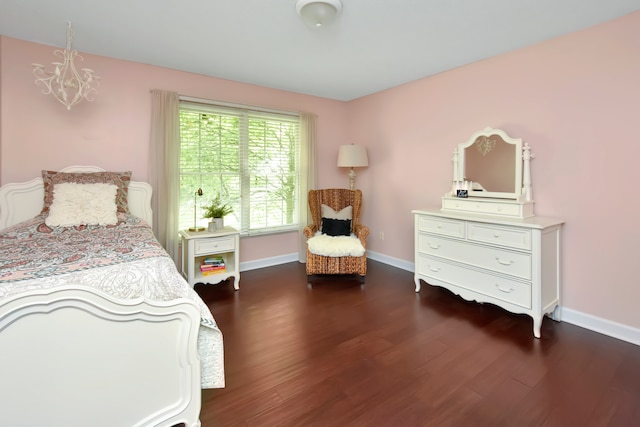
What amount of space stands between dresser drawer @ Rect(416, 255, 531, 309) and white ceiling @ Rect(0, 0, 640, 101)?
6.71 feet

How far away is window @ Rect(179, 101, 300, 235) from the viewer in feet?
12.1

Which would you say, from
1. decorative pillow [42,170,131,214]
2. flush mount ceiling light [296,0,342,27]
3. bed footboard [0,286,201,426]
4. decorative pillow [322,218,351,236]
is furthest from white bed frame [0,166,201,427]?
decorative pillow [322,218,351,236]

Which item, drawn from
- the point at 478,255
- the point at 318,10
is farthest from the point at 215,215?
the point at 478,255

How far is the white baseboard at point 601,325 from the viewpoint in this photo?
235 cm

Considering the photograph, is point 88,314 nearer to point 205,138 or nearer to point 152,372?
point 152,372

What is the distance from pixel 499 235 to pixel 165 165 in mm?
3386

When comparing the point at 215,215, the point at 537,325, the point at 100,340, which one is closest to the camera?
the point at 100,340

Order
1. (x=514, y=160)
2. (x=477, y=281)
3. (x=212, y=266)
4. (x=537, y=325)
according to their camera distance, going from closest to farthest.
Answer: (x=537, y=325)
(x=477, y=281)
(x=514, y=160)
(x=212, y=266)

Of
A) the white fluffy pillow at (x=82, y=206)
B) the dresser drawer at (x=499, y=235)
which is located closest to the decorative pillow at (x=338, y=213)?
the dresser drawer at (x=499, y=235)

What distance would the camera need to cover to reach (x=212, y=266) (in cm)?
347

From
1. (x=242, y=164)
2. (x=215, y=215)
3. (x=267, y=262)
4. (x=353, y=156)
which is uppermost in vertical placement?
(x=353, y=156)

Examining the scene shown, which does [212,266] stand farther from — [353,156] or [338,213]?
[353,156]

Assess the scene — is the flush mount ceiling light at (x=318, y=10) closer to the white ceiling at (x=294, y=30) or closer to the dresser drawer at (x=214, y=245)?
the white ceiling at (x=294, y=30)

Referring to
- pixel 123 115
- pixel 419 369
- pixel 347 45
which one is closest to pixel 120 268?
pixel 419 369
